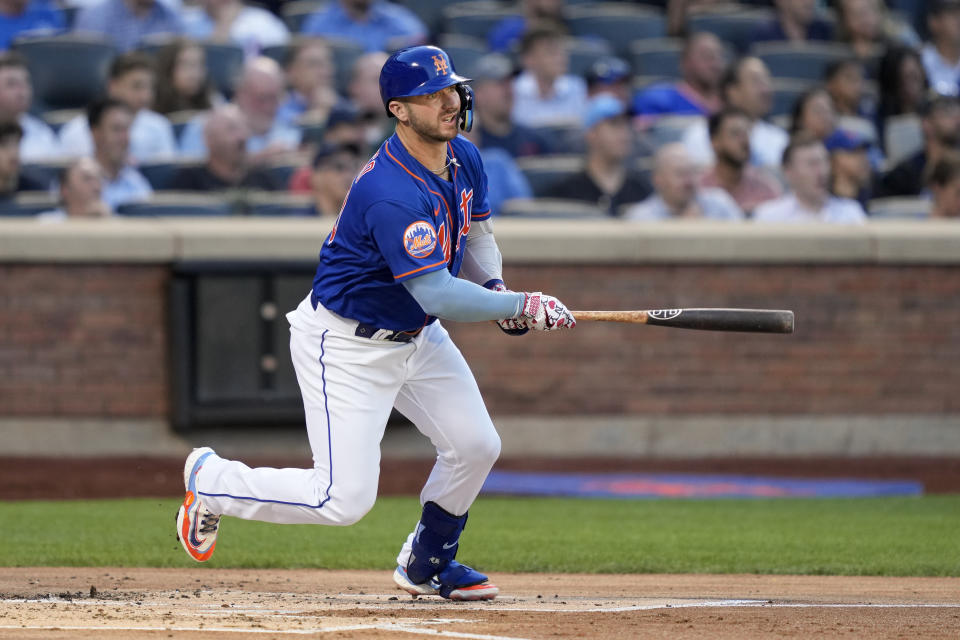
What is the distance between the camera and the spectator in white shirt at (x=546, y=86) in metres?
10.9

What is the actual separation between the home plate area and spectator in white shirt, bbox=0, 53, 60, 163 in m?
4.36

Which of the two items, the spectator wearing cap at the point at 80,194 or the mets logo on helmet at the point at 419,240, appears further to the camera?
the spectator wearing cap at the point at 80,194

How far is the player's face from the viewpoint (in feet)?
14.9

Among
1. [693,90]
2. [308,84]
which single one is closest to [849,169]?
[693,90]

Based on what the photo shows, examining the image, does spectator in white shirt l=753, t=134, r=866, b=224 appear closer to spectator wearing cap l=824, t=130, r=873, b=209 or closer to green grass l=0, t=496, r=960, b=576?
spectator wearing cap l=824, t=130, r=873, b=209

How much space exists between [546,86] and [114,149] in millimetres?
3612

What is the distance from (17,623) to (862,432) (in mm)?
6696

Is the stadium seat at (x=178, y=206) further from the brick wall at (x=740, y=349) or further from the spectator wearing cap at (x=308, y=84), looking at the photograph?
the brick wall at (x=740, y=349)

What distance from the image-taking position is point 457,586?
5094 millimetres

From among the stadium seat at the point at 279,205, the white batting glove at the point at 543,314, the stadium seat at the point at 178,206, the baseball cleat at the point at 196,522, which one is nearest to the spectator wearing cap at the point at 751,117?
the stadium seat at the point at 279,205

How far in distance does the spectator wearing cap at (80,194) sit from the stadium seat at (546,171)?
302 centimetres

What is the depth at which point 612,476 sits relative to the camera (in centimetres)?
916

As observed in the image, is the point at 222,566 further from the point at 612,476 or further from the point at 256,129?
the point at 256,129

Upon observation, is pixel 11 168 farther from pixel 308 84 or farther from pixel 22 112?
pixel 308 84
